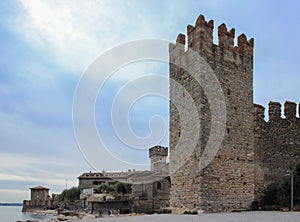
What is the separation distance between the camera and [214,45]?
1534 cm

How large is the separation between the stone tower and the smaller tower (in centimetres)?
2785

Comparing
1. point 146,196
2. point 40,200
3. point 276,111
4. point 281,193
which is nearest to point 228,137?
point 281,193

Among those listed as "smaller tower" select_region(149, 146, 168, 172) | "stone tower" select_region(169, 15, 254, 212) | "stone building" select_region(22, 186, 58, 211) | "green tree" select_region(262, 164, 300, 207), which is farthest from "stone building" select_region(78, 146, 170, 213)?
"stone building" select_region(22, 186, 58, 211)

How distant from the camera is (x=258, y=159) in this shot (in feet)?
55.1

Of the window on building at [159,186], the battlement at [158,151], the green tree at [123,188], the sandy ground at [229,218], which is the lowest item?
the green tree at [123,188]

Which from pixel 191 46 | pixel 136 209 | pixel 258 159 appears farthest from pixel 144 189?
pixel 191 46

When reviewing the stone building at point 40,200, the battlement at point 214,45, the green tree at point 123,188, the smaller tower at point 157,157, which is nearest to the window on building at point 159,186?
the smaller tower at point 157,157

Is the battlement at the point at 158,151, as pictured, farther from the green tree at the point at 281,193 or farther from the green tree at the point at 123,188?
the green tree at the point at 281,193

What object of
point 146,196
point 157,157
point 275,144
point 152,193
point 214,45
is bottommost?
point 146,196

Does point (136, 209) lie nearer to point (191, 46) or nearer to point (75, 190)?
point (191, 46)

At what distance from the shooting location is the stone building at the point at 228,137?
46.9 ft

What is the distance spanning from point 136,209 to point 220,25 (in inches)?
919

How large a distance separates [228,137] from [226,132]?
23cm

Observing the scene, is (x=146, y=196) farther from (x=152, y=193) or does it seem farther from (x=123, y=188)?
(x=123, y=188)
